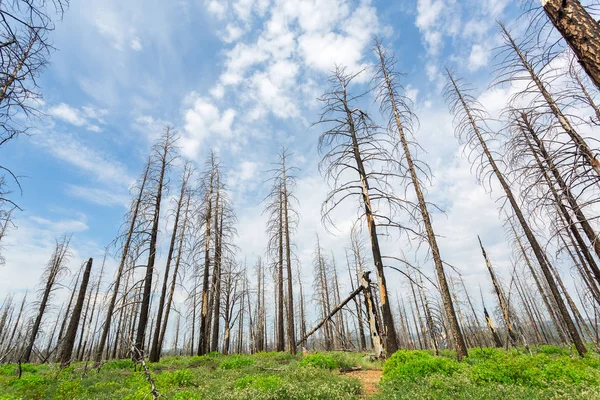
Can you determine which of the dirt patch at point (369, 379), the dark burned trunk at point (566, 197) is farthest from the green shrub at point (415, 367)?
the dark burned trunk at point (566, 197)

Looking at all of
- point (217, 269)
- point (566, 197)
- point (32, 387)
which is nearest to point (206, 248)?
point (217, 269)

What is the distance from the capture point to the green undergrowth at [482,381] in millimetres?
4281

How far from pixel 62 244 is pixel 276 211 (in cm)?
2365

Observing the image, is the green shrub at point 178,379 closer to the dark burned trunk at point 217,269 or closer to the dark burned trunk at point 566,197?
the dark burned trunk at point 217,269

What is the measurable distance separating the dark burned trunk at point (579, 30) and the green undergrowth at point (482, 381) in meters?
4.79

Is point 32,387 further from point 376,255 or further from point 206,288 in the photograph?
point 376,255

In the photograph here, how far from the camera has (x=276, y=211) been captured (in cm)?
1780

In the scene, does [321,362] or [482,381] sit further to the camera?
[321,362]

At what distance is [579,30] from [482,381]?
20.5 feet

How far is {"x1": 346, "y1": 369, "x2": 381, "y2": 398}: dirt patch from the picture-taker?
225 inches

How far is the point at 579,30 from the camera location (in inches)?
121

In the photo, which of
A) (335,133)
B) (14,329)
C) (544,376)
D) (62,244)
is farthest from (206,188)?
(14,329)

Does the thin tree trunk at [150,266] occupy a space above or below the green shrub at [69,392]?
above

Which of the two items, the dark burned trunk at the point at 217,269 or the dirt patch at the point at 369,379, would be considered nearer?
the dirt patch at the point at 369,379
